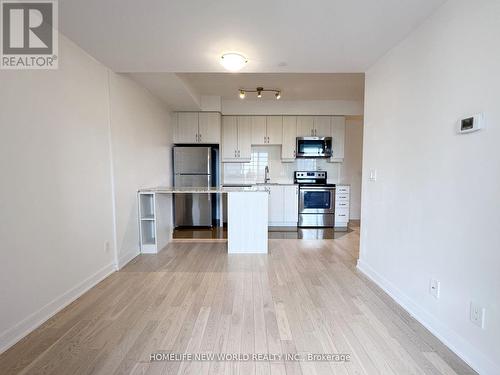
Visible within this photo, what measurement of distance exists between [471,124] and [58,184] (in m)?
2.93

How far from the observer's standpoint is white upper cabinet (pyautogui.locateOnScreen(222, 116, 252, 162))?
5.13 metres

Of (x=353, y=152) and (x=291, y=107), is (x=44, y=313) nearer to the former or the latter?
(x=291, y=107)

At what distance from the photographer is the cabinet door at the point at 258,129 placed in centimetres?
512

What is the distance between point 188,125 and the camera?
15.9 feet

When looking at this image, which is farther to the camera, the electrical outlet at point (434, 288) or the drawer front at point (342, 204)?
the drawer front at point (342, 204)

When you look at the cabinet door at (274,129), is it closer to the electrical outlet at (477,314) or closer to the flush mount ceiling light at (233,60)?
the flush mount ceiling light at (233,60)

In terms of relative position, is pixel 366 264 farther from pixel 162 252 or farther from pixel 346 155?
pixel 346 155

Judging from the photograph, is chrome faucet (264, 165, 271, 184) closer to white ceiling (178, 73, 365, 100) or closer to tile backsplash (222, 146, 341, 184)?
tile backsplash (222, 146, 341, 184)

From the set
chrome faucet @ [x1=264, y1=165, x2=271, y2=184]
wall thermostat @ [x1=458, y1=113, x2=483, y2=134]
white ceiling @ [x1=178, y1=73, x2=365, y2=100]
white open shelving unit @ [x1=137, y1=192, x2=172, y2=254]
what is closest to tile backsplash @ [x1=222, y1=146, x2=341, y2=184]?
chrome faucet @ [x1=264, y1=165, x2=271, y2=184]

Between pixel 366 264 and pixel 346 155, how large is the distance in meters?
3.52

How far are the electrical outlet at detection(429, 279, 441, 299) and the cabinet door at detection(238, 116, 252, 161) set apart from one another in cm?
394

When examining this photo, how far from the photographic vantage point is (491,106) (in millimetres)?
1318

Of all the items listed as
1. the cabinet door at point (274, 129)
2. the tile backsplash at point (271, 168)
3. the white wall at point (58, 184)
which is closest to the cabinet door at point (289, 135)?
the cabinet door at point (274, 129)

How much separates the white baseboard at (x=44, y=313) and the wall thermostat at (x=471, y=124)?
10.2 ft
